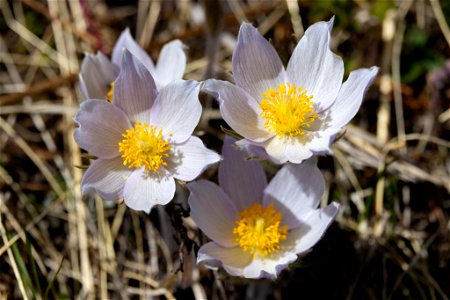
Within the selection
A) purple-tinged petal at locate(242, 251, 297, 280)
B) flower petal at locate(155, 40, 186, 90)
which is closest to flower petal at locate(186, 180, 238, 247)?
purple-tinged petal at locate(242, 251, 297, 280)

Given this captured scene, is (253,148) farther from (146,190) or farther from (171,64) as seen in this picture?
(171,64)

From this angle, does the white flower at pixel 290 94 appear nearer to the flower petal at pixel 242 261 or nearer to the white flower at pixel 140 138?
the white flower at pixel 140 138


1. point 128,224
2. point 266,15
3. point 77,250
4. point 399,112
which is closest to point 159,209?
point 128,224

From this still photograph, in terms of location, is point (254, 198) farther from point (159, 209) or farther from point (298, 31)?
point (298, 31)

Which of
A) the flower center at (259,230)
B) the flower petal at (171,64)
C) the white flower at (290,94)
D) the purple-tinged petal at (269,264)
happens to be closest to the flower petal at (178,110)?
the white flower at (290,94)

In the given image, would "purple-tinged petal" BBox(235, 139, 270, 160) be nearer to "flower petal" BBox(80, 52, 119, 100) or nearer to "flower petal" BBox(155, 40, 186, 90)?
"flower petal" BBox(155, 40, 186, 90)
